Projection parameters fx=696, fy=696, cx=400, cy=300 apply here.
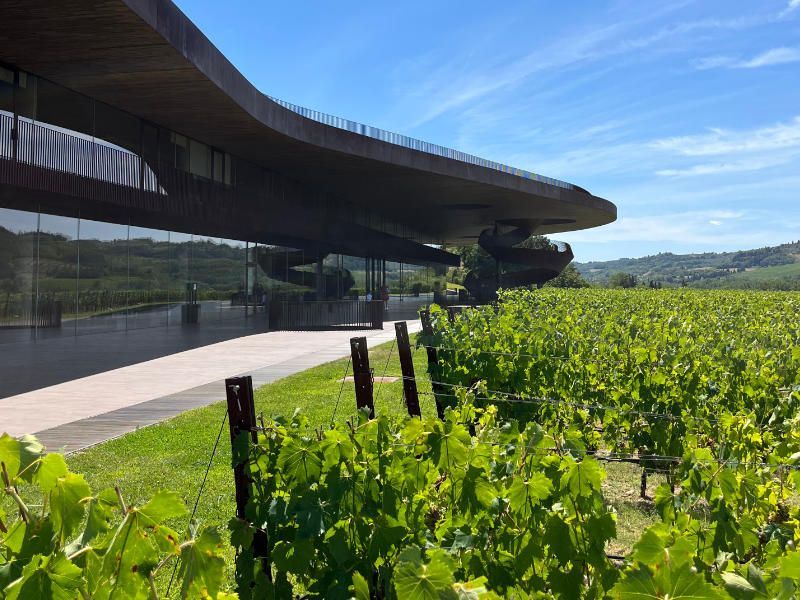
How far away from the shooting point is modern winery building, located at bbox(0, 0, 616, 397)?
15539 mm

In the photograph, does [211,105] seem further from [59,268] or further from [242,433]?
[242,433]

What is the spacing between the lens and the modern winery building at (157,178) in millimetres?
15539

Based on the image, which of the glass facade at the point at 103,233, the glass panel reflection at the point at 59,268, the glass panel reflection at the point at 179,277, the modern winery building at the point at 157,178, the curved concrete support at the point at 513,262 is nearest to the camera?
the modern winery building at the point at 157,178

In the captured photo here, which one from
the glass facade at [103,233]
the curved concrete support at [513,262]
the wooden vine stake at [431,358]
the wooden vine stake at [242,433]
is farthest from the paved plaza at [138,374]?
the curved concrete support at [513,262]

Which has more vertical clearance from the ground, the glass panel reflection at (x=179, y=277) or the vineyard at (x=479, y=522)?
the glass panel reflection at (x=179, y=277)

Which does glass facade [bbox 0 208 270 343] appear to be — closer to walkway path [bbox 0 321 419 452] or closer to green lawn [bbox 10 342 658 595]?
walkway path [bbox 0 321 419 452]

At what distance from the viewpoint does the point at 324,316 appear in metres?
29.8

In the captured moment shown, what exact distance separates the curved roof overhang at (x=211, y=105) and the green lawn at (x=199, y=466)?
817 cm

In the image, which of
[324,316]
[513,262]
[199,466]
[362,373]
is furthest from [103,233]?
[513,262]

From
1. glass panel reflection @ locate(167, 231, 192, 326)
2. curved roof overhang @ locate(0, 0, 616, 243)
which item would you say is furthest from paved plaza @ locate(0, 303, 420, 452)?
curved roof overhang @ locate(0, 0, 616, 243)

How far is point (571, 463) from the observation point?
8.67 feet

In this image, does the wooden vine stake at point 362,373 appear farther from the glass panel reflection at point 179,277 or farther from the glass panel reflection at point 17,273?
the glass panel reflection at point 179,277

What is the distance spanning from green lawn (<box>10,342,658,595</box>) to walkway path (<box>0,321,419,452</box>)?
568 millimetres

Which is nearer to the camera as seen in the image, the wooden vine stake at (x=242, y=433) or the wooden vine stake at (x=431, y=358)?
the wooden vine stake at (x=242, y=433)
